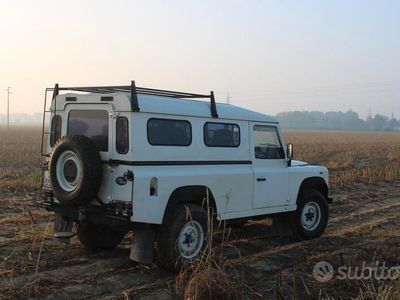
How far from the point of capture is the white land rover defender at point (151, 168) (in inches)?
260

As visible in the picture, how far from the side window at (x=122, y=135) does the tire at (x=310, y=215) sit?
12.6ft

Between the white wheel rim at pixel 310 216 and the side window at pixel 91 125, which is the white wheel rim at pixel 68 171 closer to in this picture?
the side window at pixel 91 125

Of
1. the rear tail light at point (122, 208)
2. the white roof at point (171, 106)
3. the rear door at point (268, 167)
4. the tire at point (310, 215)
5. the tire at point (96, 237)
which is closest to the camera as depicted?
the rear tail light at point (122, 208)

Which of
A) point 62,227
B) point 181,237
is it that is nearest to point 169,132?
point 181,237

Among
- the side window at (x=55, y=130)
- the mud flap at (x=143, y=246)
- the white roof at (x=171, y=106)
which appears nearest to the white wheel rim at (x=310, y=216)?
the white roof at (x=171, y=106)

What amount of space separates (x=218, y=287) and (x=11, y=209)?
7.21 m

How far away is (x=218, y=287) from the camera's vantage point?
5516 mm

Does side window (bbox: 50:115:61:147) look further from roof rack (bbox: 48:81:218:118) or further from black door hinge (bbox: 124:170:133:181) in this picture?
black door hinge (bbox: 124:170:133:181)

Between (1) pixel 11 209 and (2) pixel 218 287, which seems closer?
(2) pixel 218 287

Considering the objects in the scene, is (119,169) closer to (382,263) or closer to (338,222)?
(382,263)

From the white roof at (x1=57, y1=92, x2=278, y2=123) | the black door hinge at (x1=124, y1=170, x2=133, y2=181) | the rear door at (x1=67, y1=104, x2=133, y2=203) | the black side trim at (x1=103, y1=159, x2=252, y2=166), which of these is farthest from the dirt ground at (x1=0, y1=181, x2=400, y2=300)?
the white roof at (x1=57, y1=92, x2=278, y2=123)

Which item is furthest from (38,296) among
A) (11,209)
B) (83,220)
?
(11,209)

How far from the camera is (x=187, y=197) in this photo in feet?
23.2

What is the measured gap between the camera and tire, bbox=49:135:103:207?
6.57 m
